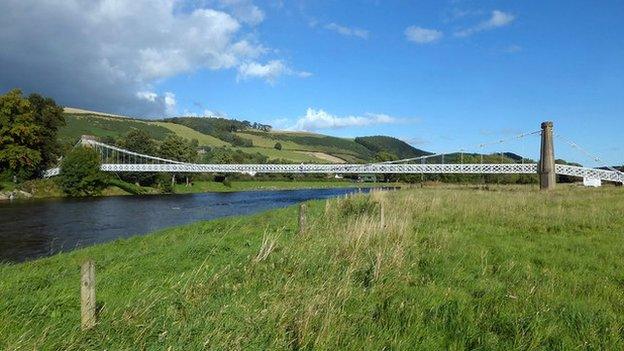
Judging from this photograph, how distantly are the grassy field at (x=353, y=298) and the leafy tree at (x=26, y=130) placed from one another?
58.7 meters

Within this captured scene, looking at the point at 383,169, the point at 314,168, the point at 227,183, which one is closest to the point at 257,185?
the point at 227,183

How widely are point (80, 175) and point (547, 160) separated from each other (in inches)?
2367

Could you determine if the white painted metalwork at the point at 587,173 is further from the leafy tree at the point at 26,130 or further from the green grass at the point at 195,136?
the green grass at the point at 195,136

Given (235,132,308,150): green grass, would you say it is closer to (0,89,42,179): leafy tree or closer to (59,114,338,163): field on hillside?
(59,114,338,163): field on hillside

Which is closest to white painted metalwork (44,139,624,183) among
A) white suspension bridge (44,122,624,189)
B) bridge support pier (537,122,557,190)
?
white suspension bridge (44,122,624,189)

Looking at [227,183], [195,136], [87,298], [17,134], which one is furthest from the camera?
[195,136]

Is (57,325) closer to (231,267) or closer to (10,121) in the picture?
(231,267)

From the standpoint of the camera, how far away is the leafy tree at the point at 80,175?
6583cm

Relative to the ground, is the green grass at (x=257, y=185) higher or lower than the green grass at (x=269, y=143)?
lower

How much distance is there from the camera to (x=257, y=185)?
105688mm

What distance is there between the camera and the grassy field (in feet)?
16.4

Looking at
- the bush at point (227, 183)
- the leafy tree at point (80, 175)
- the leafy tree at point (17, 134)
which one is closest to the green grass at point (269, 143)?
the bush at point (227, 183)

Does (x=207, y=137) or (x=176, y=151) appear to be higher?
(x=207, y=137)

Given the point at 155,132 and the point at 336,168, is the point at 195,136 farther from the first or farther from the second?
the point at 336,168
